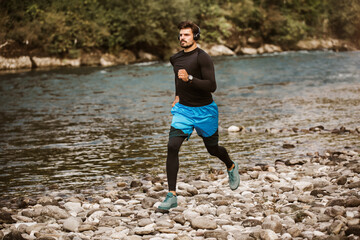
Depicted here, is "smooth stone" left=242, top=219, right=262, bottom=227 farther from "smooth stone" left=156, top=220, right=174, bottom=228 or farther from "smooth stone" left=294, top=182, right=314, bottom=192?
"smooth stone" left=294, top=182, right=314, bottom=192

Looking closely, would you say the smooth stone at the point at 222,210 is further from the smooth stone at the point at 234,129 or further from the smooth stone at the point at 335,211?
the smooth stone at the point at 234,129

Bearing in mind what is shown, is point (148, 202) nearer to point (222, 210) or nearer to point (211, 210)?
point (211, 210)

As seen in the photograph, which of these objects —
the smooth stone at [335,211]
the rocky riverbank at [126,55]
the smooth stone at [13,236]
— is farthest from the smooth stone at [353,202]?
the rocky riverbank at [126,55]

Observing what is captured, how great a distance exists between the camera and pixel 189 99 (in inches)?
226

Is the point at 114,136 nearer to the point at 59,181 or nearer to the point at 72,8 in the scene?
the point at 59,181

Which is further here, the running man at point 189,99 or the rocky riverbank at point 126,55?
the rocky riverbank at point 126,55

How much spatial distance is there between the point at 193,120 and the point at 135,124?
25.1 ft

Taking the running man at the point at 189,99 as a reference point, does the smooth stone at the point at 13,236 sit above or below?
below

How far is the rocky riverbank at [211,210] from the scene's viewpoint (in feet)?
15.5

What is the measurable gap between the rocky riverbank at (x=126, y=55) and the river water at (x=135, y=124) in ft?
37.1

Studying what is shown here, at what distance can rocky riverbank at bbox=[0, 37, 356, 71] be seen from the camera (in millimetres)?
36375

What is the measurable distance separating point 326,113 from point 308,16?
58752mm

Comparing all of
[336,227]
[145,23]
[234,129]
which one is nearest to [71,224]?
[336,227]

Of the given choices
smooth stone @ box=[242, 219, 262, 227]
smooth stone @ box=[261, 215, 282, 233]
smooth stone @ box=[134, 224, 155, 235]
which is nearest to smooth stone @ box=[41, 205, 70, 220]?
smooth stone @ box=[134, 224, 155, 235]
